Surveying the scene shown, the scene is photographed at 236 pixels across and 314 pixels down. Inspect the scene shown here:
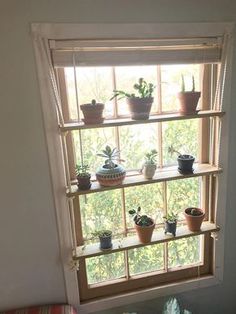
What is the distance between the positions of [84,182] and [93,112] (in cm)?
35

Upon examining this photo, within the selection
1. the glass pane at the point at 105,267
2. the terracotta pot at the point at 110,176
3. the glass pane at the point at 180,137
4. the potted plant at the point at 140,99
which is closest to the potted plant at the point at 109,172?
the terracotta pot at the point at 110,176

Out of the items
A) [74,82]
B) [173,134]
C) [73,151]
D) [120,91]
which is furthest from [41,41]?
[173,134]

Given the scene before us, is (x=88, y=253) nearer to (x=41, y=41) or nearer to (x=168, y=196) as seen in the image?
(x=168, y=196)

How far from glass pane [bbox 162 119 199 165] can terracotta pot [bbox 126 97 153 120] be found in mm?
221

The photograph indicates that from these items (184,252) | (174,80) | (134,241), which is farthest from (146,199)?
(174,80)

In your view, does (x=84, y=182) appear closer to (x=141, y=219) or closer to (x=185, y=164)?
(x=141, y=219)

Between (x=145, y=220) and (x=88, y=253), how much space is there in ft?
1.17

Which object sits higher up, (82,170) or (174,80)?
(174,80)

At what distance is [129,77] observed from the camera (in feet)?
4.62

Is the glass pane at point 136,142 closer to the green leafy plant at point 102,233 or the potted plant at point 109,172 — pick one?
the potted plant at point 109,172

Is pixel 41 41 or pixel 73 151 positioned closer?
pixel 41 41

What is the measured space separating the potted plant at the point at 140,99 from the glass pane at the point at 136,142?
153mm

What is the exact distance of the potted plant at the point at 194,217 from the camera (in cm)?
154

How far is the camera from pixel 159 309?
169cm
